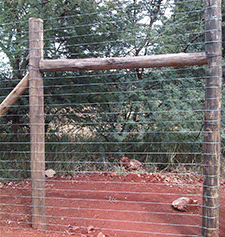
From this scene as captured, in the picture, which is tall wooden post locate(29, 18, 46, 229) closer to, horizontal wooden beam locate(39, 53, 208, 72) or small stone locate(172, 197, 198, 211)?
horizontal wooden beam locate(39, 53, 208, 72)

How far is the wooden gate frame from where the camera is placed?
2808 millimetres

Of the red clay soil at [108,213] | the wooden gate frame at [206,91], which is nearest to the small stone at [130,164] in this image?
the red clay soil at [108,213]

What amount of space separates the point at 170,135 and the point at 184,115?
24.8 inches

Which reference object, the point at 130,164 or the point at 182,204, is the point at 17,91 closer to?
the point at 182,204

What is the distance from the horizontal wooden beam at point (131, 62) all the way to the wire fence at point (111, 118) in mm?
824

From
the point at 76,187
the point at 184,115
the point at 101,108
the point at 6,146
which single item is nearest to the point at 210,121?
the point at 184,115

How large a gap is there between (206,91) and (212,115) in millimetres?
271

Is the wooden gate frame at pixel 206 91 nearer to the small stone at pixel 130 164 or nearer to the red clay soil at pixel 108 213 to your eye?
the red clay soil at pixel 108 213

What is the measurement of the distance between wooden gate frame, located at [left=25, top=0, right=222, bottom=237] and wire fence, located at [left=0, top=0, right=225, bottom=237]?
0.66 m

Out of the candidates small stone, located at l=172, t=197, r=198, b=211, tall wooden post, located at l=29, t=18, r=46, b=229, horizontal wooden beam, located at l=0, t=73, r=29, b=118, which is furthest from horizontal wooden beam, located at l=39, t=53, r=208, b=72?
small stone, located at l=172, t=197, r=198, b=211

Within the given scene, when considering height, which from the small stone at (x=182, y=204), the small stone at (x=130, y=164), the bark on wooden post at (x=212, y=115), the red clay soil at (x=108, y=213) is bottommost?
the red clay soil at (x=108, y=213)

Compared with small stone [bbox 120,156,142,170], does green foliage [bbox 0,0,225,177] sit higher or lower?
higher

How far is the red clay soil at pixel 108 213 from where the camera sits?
3336mm

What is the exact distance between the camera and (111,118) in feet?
19.4
